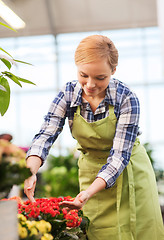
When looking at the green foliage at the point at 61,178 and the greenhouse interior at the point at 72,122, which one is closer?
the greenhouse interior at the point at 72,122

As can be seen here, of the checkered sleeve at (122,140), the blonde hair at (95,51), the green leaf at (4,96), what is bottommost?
the checkered sleeve at (122,140)

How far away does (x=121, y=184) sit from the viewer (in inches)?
62.7

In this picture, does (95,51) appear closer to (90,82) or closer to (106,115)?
(90,82)

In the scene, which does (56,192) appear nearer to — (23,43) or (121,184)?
(121,184)

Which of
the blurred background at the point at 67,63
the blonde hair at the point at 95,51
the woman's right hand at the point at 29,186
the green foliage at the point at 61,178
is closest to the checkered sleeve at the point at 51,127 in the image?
the woman's right hand at the point at 29,186

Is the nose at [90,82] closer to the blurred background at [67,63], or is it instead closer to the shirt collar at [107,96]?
the shirt collar at [107,96]

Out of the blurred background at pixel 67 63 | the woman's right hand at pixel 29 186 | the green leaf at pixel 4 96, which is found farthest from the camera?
the blurred background at pixel 67 63

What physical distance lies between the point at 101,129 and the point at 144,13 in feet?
22.2

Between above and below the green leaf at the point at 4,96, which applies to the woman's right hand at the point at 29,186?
below

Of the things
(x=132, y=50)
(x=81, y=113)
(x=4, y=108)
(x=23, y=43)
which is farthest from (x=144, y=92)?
(x=4, y=108)

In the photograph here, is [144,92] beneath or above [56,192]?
above

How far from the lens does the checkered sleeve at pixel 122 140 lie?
146 centimetres

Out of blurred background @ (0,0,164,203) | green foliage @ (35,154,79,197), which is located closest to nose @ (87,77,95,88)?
green foliage @ (35,154,79,197)

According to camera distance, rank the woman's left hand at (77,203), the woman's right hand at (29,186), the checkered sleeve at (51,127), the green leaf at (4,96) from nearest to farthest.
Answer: the green leaf at (4,96), the woman's left hand at (77,203), the woman's right hand at (29,186), the checkered sleeve at (51,127)
